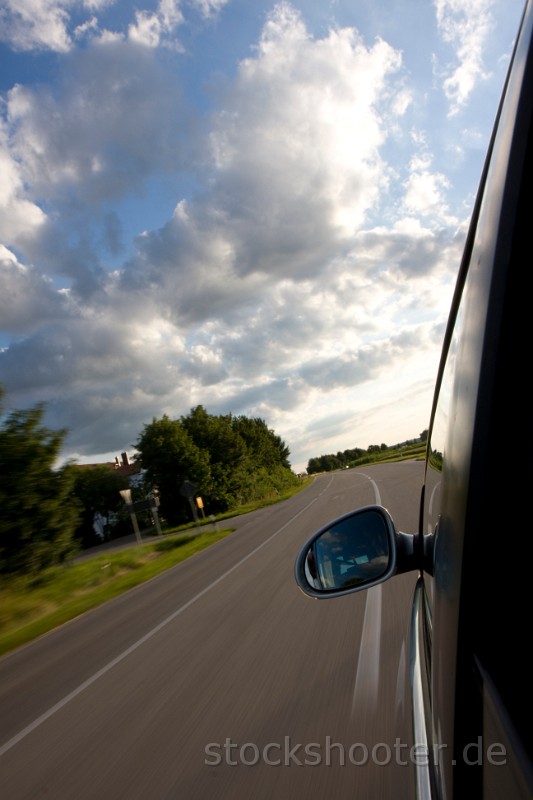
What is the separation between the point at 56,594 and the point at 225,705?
38.3 ft

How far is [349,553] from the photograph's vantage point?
2.07 m

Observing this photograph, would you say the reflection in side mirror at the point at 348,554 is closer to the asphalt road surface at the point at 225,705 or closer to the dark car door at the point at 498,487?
the asphalt road surface at the point at 225,705

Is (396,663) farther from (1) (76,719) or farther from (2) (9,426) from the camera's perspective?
(2) (9,426)

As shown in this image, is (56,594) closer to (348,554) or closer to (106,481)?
(348,554)

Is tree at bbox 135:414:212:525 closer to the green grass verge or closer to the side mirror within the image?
the green grass verge

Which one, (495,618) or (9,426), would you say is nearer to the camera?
(495,618)

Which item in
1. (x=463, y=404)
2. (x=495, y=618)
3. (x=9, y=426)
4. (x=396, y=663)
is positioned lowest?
(x=396, y=663)

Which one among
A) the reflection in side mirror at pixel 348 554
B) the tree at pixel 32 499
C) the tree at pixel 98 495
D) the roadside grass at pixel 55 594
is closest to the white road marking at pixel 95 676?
the roadside grass at pixel 55 594

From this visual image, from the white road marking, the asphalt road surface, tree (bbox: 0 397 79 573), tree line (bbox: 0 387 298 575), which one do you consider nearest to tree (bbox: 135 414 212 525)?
tree line (bbox: 0 387 298 575)

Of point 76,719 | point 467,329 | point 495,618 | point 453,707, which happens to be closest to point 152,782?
point 76,719

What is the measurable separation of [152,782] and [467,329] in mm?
3372

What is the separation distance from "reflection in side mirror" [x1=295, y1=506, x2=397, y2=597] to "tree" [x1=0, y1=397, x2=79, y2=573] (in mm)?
12938

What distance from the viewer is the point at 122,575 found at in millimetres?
17672

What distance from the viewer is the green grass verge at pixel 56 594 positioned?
11.3 m
